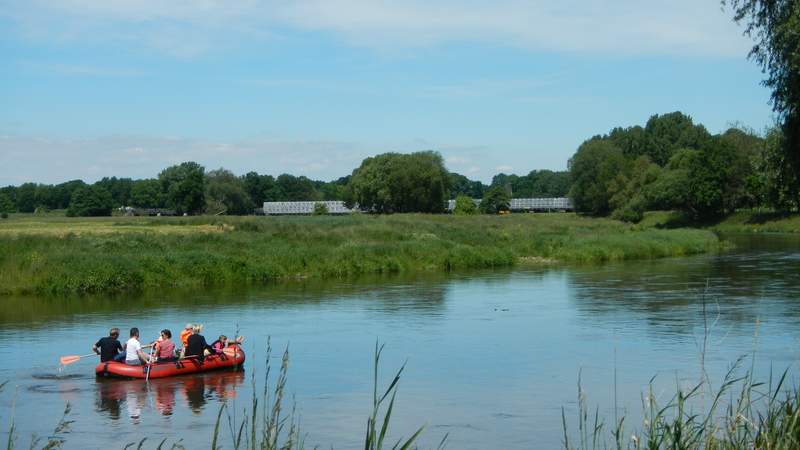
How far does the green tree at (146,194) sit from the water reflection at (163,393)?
108 m

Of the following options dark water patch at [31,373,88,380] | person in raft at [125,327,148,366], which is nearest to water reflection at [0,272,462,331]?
dark water patch at [31,373,88,380]

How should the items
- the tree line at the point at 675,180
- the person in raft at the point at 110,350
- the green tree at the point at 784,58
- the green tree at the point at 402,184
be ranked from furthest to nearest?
the green tree at the point at 402,184
the tree line at the point at 675,180
the person in raft at the point at 110,350
the green tree at the point at 784,58

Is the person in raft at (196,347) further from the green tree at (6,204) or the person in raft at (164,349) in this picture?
the green tree at (6,204)

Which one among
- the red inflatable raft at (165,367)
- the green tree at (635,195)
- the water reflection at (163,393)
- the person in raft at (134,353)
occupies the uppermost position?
the green tree at (635,195)

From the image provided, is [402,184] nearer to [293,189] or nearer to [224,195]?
[224,195]

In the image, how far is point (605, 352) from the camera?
22.0 meters

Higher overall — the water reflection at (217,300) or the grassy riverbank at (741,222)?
the grassy riverbank at (741,222)

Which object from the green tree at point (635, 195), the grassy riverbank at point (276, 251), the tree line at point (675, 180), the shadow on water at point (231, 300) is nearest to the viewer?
the shadow on water at point (231, 300)

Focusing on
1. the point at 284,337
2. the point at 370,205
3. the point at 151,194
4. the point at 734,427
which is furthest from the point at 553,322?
the point at 151,194

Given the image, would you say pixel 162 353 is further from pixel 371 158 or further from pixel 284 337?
pixel 371 158

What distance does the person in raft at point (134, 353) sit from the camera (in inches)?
781

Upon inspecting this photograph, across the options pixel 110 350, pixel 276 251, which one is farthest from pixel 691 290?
pixel 110 350

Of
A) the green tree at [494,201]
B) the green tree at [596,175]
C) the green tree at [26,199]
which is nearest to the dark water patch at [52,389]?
the green tree at [596,175]

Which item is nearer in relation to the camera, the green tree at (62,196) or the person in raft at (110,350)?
the person in raft at (110,350)
